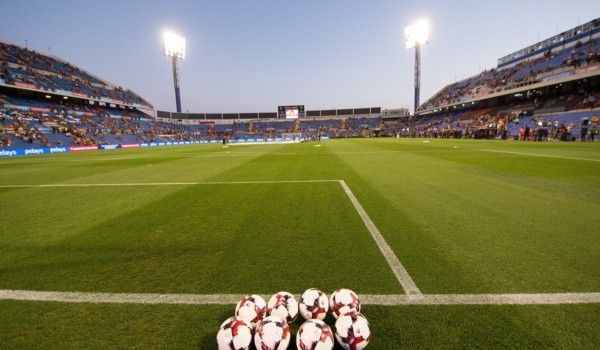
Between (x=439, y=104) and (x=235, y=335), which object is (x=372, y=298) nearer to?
(x=235, y=335)

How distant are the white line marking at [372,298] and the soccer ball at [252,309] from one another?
1.05 ft

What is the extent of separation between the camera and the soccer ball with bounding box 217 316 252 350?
7.08 feet

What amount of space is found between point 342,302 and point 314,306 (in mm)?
253

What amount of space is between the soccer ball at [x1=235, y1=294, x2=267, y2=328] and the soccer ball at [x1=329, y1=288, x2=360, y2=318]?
612mm

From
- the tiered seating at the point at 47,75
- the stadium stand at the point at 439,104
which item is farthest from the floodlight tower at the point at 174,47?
the tiered seating at the point at 47,75

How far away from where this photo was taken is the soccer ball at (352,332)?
2.17 m

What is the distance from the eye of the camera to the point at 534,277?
121 inches

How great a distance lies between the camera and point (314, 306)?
8.41 feet

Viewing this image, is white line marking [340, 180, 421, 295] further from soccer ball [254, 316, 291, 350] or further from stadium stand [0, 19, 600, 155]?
stadium stand [0, 19, 600, 155]

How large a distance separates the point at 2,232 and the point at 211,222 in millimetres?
3560

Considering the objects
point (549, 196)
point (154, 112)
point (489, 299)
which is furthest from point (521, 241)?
point (154, 112)

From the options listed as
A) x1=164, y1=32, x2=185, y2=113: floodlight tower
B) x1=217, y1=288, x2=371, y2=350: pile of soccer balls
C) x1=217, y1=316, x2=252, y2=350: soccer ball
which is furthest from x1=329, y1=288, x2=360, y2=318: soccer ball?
x1=164, y1=32, x2=185, y2=113: floodlight tower

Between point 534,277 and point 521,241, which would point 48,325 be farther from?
point 521,241

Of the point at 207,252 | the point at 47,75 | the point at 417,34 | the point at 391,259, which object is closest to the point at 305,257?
the point at 391,259
